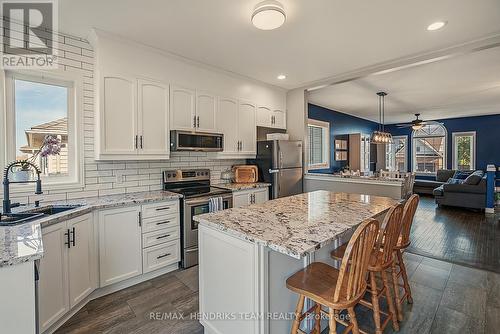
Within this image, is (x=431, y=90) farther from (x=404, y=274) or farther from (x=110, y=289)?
(x=110, y=289)

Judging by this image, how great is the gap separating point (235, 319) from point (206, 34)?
2626 mm

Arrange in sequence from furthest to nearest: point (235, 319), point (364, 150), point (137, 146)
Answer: point (364, 150)
point (137, 146)
point (235, 319)

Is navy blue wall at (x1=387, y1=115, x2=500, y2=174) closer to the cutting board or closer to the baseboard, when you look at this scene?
the cutting board

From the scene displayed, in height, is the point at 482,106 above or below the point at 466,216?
above

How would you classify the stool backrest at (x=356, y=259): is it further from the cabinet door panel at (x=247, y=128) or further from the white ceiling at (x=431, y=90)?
the white ceiling at (x=431, y=90)

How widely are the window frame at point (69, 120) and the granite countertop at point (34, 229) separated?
0.83 ft

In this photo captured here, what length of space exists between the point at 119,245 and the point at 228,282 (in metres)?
1.47

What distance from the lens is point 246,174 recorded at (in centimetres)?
409

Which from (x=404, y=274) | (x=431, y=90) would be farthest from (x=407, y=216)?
(x=431, y=90)

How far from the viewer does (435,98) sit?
5.49 metres

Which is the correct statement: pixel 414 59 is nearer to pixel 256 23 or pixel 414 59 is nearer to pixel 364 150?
pixel 256 23

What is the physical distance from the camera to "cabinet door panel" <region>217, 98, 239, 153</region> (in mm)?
3666

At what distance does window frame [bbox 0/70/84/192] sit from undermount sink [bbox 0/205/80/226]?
360 mm

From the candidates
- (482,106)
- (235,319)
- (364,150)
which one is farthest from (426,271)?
(482,106)
